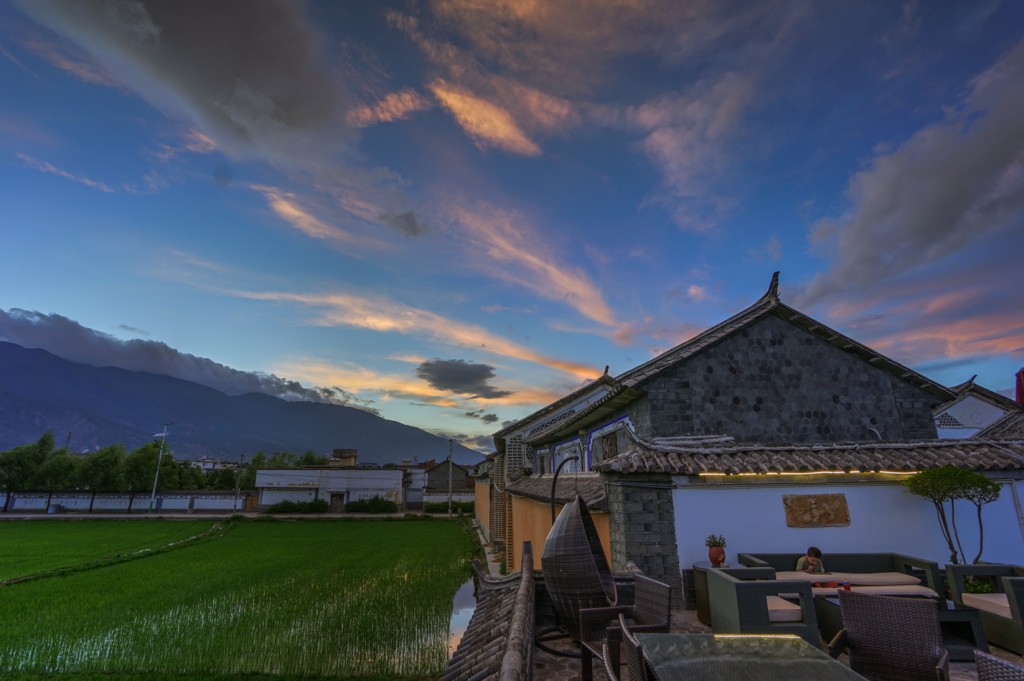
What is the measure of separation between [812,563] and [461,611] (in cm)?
942

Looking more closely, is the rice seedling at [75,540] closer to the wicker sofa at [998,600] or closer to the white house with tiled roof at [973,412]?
the wicker sofa at [998,600]

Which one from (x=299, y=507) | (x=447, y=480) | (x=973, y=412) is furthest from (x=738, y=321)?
(x=447, y=480)

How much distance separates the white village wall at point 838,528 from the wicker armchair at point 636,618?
3.04 metres

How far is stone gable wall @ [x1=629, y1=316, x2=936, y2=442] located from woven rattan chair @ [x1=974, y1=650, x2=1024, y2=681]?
7988mm

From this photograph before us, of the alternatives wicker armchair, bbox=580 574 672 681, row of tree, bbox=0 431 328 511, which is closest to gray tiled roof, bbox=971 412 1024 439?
wicker armchair, bbox=580 574 672 681

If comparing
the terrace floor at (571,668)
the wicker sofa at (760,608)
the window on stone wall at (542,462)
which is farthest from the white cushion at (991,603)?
the window on stone wall at (542,462)

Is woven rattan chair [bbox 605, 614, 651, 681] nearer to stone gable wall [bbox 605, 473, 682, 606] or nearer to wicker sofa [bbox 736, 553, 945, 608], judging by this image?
wicker sofa [bbox 736, 553, 945, 608]

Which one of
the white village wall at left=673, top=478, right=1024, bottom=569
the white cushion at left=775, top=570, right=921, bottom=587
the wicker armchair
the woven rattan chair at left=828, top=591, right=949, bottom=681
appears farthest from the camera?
the white village wall at left=673, top=478, right=1024, bottom=569

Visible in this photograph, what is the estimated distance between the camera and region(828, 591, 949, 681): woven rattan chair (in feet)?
12.1

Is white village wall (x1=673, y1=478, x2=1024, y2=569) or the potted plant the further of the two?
white village wall (x1=673, y1=478, x2=1024, y2=569)

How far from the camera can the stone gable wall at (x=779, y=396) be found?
10.8 m

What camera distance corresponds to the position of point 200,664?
8742 mm

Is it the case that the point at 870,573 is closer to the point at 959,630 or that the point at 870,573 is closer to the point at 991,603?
the point at 991,603

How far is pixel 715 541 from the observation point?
7.20m
